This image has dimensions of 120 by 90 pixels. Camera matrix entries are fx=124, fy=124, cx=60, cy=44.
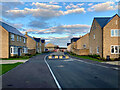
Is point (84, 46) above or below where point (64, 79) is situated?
above

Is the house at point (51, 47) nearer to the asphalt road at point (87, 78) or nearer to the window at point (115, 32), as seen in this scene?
the window at point (115, 32)

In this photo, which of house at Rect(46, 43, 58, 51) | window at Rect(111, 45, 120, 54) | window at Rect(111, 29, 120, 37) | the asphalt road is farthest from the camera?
house at Rect(46, 43, 58, 51)

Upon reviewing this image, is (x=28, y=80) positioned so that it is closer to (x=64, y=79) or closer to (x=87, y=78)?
(x=64, y=79)

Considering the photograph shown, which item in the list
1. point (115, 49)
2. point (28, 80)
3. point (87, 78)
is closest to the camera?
point (28, 80)

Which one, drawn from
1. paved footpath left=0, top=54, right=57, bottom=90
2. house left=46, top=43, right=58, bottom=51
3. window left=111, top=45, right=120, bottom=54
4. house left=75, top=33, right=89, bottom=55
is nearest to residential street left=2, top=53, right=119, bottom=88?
paved footpath left=0, top=54, right=57, bottom=90

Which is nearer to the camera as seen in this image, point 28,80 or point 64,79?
point 28,80

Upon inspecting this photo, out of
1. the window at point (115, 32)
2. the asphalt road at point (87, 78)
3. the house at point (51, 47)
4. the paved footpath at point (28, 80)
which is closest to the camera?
the asphalt road at point (87, 78)

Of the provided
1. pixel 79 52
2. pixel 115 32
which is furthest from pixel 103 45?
pixel 79 52

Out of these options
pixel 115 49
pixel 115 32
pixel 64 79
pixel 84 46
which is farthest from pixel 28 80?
pixel 84 46

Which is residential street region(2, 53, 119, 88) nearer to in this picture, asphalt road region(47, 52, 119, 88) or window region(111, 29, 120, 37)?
asphalt road region(47, 52, 119, 88)

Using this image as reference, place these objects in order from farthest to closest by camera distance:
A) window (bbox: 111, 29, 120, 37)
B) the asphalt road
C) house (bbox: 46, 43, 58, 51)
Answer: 1. house (bbox: 46, 43, 58, 51)
2. window (bbox: 111, 29, 120, 37)
3. the asphalt road

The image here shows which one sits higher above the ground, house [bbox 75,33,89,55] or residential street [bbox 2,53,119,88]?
house [bbox 75,33,89,55]

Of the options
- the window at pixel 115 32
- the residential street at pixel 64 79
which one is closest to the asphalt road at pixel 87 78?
the residential street at pixel 64 79

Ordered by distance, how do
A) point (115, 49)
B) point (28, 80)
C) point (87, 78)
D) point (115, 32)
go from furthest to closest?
point (115, 32) → point (115, 49) → point (87, 78) → point (28, 80)
